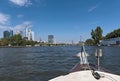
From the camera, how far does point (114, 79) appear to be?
8.41 metres

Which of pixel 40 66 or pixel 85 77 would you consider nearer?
pixel 85 77

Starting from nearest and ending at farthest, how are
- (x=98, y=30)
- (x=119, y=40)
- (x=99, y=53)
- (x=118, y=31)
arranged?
(x=99, y=53), (x=119, y=40), (x=118, y=31), (x=98, y=30)

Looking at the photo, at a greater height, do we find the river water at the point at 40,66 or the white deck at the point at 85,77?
the white deck at the point at 85,77

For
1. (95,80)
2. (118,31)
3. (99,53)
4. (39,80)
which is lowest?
(39,80)

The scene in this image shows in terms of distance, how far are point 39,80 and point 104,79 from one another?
10636 millimetres

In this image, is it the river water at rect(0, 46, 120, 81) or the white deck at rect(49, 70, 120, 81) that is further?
the river water at rect(0, 46, 120, 81)

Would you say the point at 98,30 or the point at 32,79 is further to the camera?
the point at 98,30

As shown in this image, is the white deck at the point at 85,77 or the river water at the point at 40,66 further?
the river water at the point at 40,66

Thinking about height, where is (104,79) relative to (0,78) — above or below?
above

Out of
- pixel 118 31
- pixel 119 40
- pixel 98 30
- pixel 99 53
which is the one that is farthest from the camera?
pixel 98 30

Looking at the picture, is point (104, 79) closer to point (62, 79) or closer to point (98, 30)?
point (62, 79)

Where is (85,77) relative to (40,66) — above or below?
above

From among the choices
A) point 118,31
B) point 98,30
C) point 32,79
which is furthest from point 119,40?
point 32,79

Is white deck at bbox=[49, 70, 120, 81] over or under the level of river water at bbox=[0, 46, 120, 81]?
over
